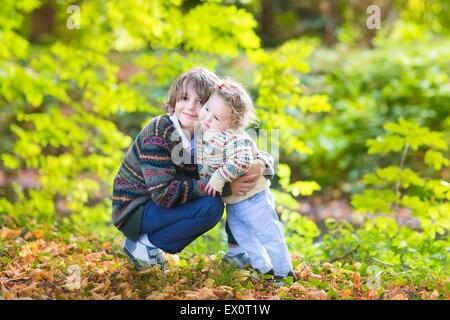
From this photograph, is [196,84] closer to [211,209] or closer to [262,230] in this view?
[211,209]

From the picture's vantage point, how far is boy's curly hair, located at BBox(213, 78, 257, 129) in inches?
137

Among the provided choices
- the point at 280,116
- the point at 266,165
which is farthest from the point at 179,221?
the point at 280,116

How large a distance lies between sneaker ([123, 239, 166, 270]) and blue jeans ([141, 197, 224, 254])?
67 mm

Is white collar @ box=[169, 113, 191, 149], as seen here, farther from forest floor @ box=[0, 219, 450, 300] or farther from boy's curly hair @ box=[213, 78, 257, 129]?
forest floor @ box=[0, 219, 450, 300]

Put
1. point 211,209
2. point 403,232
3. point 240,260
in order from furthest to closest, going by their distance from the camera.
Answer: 1. point 403,232
2. point 240,260
3. point 211,209

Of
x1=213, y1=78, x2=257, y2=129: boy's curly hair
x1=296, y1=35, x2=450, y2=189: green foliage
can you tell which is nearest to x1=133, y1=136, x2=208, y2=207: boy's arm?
x1=213, y1=78, x2=257, y2=129: boy's curly hair

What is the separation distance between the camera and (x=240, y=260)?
390 centimetres

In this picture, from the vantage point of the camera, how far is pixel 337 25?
43.2 feet

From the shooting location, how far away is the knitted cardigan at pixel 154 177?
141 inches

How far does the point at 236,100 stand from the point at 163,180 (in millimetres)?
558

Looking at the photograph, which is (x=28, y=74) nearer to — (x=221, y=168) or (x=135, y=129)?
(x=221, y=168)

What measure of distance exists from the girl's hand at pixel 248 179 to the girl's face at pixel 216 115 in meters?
0.25

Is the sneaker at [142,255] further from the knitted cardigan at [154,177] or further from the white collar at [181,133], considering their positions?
the white collar at [181,133]

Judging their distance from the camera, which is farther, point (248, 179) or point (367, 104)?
point (367, 104)
